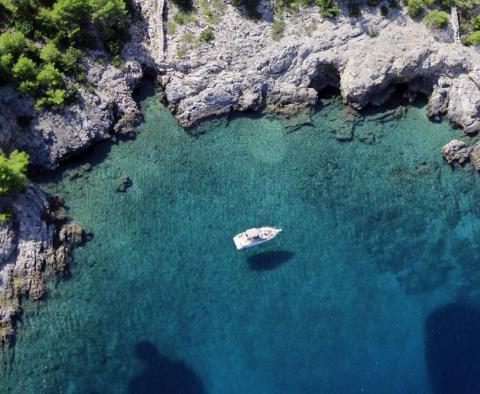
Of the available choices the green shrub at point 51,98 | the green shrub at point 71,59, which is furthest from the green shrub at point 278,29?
the green shrub at point 51,98

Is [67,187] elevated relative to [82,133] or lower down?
lower down

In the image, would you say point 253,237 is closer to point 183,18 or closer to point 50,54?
point 183,18

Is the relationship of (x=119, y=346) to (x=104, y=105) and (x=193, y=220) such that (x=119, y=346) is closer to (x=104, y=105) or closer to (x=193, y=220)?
(x=193, y=220)

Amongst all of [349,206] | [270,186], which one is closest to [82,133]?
[270,186]

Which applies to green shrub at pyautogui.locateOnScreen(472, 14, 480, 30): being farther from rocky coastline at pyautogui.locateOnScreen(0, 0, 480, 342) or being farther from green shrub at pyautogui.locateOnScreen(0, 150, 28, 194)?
green shrub at pyautogui.locateOnScreen(0, 150, 28, 194)

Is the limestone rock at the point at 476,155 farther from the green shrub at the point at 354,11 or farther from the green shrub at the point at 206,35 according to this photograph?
the green shrub at the point at 206,35

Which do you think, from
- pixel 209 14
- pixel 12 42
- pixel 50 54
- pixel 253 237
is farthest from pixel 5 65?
pixel 253 237
